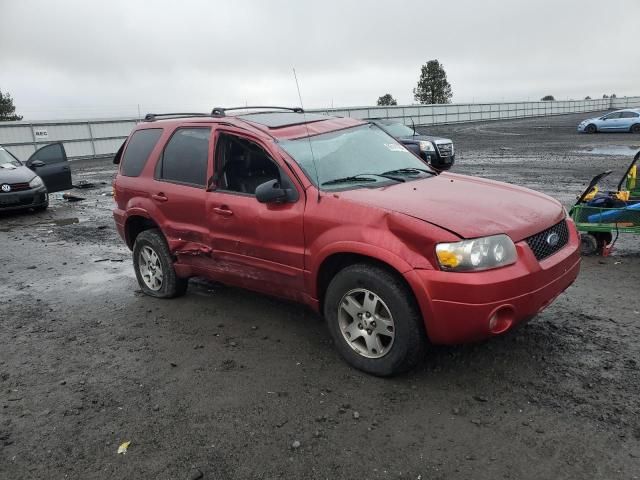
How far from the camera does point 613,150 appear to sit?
20609mm

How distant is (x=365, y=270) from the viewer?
11.9 ft

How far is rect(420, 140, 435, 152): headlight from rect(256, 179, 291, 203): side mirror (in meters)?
11.4

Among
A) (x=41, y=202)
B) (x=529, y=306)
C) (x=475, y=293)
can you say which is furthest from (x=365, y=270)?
(x=41, y=202)

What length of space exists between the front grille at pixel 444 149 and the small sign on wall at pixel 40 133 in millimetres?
18919

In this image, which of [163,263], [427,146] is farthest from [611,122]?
[163,263]

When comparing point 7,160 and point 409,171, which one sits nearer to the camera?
point 409,171

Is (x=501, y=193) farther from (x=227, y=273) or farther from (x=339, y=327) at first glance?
(x=227, y=273)

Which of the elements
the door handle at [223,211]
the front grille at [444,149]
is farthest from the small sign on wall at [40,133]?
the door handle at [223,211]

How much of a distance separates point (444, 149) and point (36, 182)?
35.9 feet

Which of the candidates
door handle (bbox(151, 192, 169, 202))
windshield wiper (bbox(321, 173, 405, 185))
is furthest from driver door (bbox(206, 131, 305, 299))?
door handle (bbox(151, 192, 169, 202))

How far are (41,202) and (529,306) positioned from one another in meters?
11.5

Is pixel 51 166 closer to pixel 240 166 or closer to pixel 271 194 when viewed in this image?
pixel 240 166

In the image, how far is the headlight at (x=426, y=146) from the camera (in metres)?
14.8

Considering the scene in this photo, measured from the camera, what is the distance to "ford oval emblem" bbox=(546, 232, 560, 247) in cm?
372
